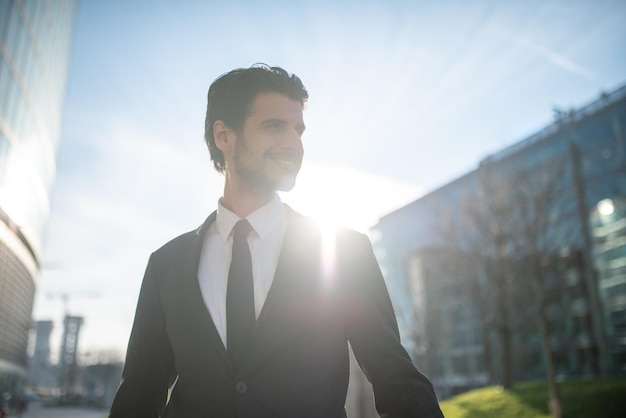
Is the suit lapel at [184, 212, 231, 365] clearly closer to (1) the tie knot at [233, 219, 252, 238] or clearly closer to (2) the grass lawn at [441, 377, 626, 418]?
(1) the tie knot at [233, 219, 252, 238]

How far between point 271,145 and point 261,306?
59 centimetres

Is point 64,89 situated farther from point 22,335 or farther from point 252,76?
point 252,76

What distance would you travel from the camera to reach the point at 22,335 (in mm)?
41219

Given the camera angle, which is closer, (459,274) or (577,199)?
(459,274)

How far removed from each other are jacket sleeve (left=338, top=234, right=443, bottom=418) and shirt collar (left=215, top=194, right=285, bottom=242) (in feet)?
1.04

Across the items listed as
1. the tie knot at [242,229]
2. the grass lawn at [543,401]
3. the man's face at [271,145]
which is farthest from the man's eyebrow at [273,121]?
the grass lawn at [543,401]

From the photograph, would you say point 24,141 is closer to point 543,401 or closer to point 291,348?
point 543,401

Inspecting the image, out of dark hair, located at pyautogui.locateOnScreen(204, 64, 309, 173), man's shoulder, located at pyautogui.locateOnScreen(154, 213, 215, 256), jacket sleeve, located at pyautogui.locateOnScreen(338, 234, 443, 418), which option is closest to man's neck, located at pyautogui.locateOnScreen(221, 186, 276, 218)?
man's shoulder, located at pyautogui.locateOnScreen(154, 213, 215, 256)

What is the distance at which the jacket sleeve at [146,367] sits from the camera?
1724mm

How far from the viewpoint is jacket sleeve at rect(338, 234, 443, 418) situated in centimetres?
141

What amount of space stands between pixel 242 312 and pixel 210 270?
285mm

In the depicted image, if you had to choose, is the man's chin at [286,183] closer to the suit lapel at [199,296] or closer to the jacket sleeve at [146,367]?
the suit lapel at [199,296]

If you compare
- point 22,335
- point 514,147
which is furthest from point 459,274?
point 22,335

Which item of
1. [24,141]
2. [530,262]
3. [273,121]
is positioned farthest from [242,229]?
[24,141]
